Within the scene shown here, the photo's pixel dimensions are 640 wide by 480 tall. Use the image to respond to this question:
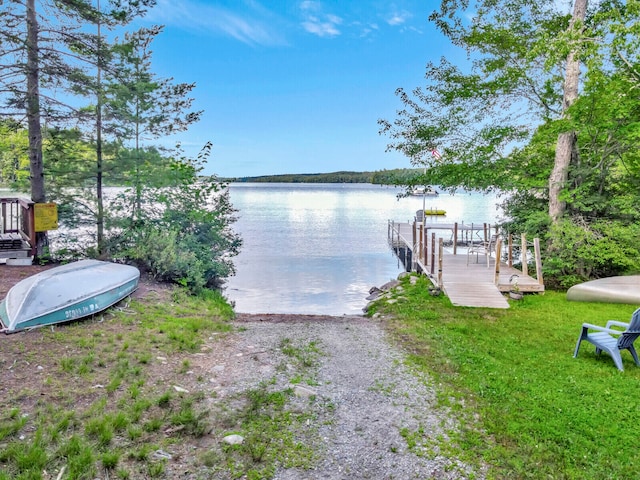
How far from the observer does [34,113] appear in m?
9.12

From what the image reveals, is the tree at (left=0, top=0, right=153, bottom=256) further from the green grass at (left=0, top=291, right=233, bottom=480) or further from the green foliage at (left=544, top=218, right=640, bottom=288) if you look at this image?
the green foliage at (left=544, top=218, right=640, bottom=288)

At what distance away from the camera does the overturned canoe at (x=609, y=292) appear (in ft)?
28.6

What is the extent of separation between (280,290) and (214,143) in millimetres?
6270

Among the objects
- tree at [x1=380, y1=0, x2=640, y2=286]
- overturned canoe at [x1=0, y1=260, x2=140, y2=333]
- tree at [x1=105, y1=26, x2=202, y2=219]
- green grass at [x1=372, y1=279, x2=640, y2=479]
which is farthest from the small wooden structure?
tree at [x1=380, y1=0, x2=640, y2=286]

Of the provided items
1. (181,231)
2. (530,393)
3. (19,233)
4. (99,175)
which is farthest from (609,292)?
(19,233)

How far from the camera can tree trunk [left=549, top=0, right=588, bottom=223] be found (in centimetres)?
1081

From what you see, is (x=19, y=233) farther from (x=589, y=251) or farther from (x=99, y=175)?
(x=589, y=251)

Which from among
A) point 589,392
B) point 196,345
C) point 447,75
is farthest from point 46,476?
point 447,75

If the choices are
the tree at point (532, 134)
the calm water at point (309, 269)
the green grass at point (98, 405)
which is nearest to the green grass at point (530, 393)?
the green grass at point (98, 405)

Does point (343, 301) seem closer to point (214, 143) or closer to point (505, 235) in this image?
point (505, 235)

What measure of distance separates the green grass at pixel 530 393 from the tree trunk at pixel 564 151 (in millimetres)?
Answer: 3993

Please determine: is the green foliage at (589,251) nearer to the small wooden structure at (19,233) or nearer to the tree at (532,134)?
the tree at (532,134)

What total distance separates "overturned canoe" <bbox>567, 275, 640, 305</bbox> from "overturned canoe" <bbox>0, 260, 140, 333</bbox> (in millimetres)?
9490

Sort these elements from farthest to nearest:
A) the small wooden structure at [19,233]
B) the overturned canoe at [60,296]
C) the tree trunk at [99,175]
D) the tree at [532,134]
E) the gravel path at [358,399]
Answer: the tree at [532,134] < the tree trunk at [99,175] < the small wooden structure at [19,233] < the overturned canoe at [60,296] < the gravel path at [358,399]
